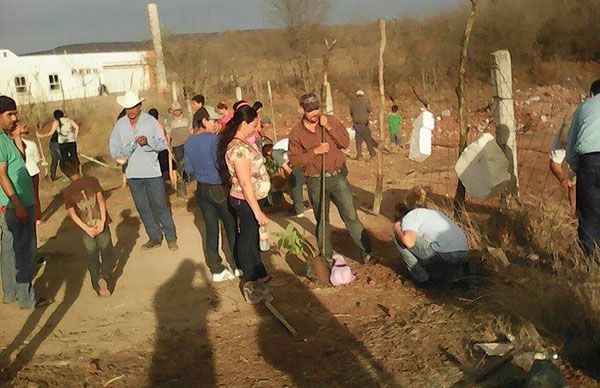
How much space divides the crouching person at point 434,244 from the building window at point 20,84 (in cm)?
3813

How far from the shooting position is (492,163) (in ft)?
20.4

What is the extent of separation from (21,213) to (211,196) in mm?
1623

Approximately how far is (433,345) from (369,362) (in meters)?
0.45

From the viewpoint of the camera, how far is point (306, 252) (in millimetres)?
6555

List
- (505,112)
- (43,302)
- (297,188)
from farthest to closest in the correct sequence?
(297,188) → (505,112) → (43,302)

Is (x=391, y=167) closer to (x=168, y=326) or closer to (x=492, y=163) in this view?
(x=492, y=163)

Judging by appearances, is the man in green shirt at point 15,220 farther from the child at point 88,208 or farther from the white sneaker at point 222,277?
the white sneaker at point 222,277

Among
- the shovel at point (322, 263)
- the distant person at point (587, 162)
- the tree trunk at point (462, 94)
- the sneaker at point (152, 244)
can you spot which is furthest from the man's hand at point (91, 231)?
the distant person at point (587, 162)

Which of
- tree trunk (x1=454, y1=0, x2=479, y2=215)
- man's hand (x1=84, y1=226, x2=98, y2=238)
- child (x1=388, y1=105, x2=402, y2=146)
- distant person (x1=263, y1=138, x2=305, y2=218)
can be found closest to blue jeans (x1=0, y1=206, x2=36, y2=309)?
man's hand (x1=84, y1=226, x2=98, y2=238)

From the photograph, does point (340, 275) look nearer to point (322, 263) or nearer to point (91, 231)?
point (322, 263)

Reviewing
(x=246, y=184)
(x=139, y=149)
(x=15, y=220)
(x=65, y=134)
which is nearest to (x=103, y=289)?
(x=15, y=220)

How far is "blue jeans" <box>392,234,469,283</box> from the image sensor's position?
16.1 feet

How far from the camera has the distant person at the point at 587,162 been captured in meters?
4.38

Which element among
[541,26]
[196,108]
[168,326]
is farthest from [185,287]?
[541,26]
